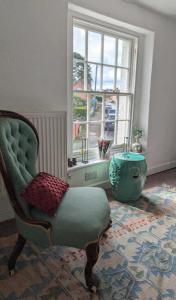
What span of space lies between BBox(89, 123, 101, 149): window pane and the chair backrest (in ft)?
4.05

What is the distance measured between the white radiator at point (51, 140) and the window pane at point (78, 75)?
54 cm

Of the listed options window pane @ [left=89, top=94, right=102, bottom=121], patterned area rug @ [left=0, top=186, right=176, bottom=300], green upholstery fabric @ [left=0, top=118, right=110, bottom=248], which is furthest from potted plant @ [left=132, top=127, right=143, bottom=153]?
green upholstery fabric @ [left=0, top=118, right=110, bottom=248]

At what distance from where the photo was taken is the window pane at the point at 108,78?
2.72m

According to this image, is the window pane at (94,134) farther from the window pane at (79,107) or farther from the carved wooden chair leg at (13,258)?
the carved wooden chair leg at (13,258)

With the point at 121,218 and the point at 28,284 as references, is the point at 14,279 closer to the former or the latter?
the point at 28,284

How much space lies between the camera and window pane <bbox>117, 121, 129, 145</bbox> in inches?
122

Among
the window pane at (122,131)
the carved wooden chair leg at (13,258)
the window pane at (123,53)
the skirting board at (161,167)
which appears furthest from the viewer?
the skirting board at (161,167)

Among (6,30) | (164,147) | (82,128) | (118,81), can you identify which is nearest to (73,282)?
(82,128)

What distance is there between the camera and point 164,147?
355 centimetres

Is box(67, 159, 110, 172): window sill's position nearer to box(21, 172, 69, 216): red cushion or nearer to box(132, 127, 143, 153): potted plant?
box(132, 127, 143, 153): potted plant

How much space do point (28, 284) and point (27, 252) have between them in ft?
0.98

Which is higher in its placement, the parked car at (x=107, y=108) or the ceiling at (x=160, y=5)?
the ceiling at (x=160, y=5)

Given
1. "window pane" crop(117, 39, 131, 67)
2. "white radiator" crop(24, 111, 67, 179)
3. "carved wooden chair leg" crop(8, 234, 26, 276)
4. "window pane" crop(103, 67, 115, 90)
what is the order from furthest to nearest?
"window pane" crop(117, 39, 131, 67), "window pane" crop(103, 67, 115, 90), "white radiator" crop(24, 111, 67, 179), "carved wooden chair leg" crop(8, 234, 26, 276)

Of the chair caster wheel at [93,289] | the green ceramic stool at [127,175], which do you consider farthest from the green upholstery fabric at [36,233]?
the green ceramic stool at [127,175]
